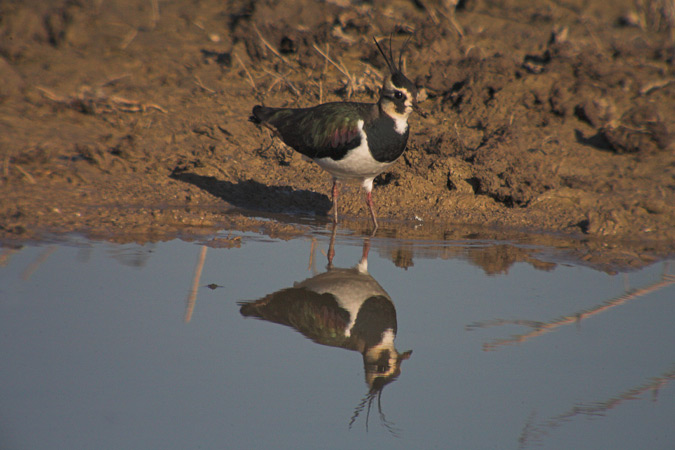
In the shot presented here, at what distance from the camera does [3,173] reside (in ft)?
19.7

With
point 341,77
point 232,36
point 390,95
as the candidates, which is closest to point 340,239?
point 390,95

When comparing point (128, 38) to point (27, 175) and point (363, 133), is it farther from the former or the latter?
point (363, 133)

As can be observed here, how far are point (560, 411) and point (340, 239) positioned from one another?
2.71 metres

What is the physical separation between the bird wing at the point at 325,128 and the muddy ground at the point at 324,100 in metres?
0.61

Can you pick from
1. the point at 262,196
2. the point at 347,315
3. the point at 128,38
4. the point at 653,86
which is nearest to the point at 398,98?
the point at 262,196

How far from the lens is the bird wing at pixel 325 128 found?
18.1 feet

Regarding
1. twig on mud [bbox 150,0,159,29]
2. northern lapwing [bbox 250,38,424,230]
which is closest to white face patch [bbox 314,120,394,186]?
northern lapwing [bbox 250,38,424,230]

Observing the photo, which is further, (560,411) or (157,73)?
(157,73)

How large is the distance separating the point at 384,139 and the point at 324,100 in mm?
2593

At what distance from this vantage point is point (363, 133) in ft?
17.8

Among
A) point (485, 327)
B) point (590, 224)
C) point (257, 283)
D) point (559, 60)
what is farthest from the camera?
point (559, 60)

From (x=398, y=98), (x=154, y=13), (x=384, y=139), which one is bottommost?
(x=384, y=139)

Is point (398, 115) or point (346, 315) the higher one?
point (398, 115)

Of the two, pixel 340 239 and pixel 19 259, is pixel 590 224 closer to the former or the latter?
pixel 340 239
